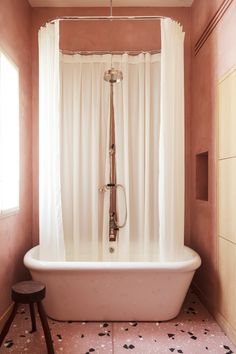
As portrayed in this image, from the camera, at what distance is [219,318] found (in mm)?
2129

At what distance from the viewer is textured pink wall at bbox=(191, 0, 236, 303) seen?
2092 mm

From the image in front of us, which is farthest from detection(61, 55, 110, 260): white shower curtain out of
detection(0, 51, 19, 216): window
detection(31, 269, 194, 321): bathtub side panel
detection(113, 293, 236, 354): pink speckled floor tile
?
detection(113, 293, 236, 354): pink speckled floor tile

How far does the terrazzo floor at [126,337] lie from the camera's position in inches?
72.5

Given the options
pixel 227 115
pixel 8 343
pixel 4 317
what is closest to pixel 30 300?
pixel 8 343

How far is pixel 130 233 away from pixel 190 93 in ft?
5.07

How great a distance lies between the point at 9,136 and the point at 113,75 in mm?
1072

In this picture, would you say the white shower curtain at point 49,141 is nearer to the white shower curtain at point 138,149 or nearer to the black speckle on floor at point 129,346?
the white shower curtain at point 138,149

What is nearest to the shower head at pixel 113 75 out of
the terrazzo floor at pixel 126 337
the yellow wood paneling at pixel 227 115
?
the yellow wood paneling at pixel 227 115

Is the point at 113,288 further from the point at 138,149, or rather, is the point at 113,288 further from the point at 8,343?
the point at 138,149

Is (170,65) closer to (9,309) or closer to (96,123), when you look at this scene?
(96,123)

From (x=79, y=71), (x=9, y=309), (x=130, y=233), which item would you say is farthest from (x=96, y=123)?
(x=9, y=309)

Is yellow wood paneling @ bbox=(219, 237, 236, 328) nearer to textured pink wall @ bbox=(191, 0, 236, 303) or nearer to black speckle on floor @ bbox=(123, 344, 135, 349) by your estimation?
textured pink wall @ bbox=(191, 0, 236, 303)

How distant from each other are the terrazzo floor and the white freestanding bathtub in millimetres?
72

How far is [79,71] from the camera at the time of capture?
2.76m
